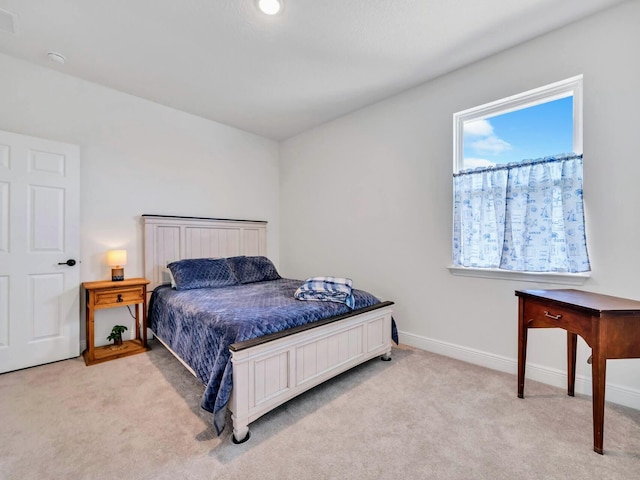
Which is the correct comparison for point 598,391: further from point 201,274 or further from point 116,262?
point 116,262

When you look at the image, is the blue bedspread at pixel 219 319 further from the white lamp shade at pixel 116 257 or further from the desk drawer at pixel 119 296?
the white lamp shade at pixel 116 257

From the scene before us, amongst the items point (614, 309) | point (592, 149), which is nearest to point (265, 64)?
point (592, 149)

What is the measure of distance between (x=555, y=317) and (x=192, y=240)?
3.57 m

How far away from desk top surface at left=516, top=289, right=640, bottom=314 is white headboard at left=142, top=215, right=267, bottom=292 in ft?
10.8

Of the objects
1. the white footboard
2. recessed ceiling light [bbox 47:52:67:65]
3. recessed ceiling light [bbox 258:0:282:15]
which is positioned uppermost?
recessed ceiling light [bbox 47:52:67:65]

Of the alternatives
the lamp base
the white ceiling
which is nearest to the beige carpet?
the lamp base

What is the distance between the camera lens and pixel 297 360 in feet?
6.48

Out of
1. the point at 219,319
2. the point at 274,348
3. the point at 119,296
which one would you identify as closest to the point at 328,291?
the point at 274,348

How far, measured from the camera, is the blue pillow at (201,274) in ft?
9.89

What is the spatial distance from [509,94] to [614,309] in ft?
6.08

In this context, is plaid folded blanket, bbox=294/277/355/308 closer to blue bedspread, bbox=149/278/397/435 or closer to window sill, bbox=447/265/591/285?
blue bedspread, bbox=149/278/397/435

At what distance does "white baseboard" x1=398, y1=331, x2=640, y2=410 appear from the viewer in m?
1.97

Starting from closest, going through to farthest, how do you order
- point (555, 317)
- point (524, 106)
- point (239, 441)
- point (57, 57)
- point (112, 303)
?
point (239, 441)
point (555, 317)
point (524, 106)
point (57, 57)
point (112, 303)

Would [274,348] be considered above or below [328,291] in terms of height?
below
